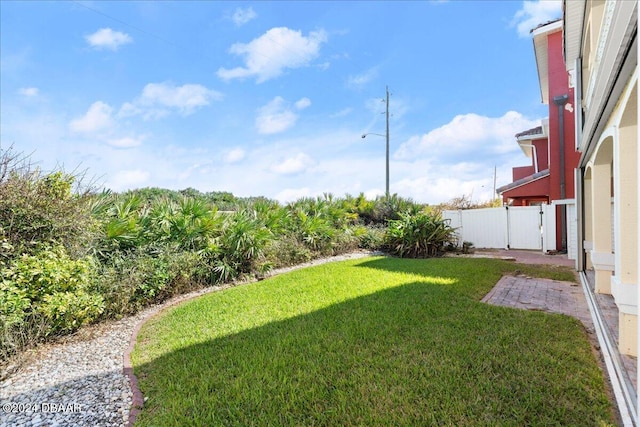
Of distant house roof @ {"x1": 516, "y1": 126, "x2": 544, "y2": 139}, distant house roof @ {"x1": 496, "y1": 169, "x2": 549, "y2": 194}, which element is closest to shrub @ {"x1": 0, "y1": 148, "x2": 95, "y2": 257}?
distant house roof @ {"x1": 496, "y1": 169, "x2": 549, "y2": 194}

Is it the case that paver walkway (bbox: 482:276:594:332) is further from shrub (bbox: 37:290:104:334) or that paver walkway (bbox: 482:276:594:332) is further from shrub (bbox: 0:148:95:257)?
shrub (bbox: 0:148:95:257)

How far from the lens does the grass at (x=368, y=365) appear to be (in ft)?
9.34

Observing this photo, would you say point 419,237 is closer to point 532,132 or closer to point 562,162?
point 562,162

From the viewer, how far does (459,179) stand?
2131 centimetres

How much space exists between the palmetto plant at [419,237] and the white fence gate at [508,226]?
1812mm

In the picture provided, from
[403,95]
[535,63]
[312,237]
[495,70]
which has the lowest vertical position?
[312,237]

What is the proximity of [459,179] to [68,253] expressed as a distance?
69.8 ft

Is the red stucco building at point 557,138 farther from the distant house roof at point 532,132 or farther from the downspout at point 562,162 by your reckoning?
the distant house roof at point 532,132

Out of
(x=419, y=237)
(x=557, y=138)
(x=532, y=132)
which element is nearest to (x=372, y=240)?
(x=419, y=237)

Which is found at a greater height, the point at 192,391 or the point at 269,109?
the point at 269,109

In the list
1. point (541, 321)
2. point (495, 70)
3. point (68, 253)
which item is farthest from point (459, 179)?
point (68, 253)

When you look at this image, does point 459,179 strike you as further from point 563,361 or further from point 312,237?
point 563,361

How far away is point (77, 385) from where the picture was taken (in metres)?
3.66

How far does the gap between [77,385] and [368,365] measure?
11.2 ft
